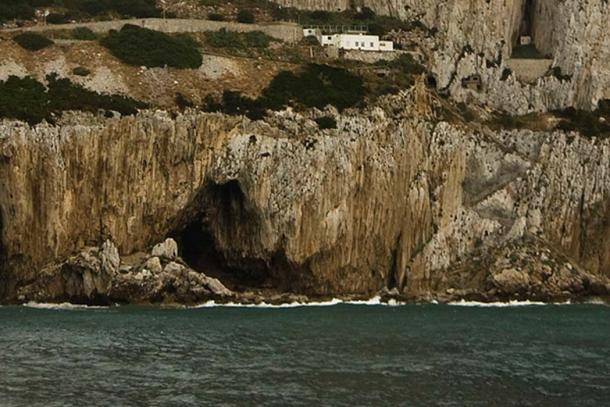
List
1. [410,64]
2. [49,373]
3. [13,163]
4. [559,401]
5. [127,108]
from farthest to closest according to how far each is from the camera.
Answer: [410,64] < [127,108] < [13,163] < [49,373] < [559,401]

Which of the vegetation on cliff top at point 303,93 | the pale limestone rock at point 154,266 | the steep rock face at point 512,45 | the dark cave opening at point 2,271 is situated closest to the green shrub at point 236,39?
the vegetation on cliff top at point 303,93

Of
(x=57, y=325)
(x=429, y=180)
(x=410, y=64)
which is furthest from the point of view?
(x=410, y=64)

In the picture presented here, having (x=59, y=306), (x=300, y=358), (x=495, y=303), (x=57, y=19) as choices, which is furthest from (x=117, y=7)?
(x=300, y=358)

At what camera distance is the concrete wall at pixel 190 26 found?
A: 3521 inches

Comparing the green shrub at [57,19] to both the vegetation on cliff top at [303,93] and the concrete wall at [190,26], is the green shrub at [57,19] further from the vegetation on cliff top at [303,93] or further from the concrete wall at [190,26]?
the vegetation on cliff top at [303,93]

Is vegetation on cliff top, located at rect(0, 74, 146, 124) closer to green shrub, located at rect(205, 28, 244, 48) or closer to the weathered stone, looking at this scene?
the weathered stone

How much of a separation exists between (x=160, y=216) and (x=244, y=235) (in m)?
6.31

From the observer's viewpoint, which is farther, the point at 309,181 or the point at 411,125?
the point at 411,125

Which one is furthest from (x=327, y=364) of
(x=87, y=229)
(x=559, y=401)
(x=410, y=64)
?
(x=410, y=64)

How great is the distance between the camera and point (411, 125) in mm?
82875

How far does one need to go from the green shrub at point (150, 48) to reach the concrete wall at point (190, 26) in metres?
2.82

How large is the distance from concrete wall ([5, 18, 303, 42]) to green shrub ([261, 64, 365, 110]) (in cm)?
782

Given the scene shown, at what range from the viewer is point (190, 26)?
304ft

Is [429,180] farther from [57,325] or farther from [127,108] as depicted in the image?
[57,325]
